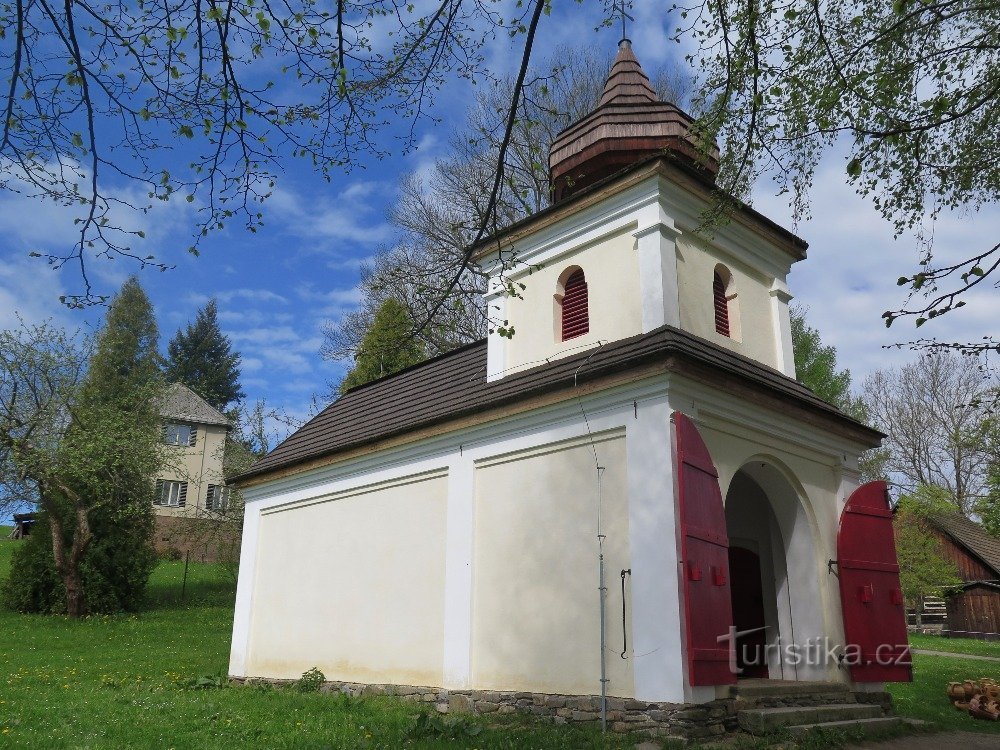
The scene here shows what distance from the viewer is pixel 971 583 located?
112ft

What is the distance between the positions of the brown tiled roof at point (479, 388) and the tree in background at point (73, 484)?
9.83m

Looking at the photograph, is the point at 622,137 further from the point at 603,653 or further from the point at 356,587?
the point at 356,587

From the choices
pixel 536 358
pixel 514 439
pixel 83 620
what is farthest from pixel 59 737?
pixel 83 620

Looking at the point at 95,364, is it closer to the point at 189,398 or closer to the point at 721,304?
the point at 189,398

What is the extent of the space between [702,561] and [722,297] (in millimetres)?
4619

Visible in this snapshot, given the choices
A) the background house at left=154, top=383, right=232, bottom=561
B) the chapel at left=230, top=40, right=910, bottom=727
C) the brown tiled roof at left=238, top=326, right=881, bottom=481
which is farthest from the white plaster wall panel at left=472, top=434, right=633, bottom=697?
the background house at left=154, top=383, right=232, bottom=561

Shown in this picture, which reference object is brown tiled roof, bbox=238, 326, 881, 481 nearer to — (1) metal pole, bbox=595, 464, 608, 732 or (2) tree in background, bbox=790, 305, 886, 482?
(1) metal pole, bbox=595, 464, 608, 732

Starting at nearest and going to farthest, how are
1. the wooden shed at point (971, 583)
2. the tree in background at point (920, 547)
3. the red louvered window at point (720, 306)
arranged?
the red louvered window at point (720, 306) < the tree in background at point (920, 547) < the wooden shed at point (971, 583)

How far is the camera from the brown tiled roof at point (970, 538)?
33.7 m

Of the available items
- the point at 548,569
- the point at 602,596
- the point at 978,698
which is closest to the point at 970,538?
the point at 978,698

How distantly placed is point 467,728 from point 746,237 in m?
7.95

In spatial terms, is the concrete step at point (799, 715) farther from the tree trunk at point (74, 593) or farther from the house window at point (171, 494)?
the house window at point (171, 494)

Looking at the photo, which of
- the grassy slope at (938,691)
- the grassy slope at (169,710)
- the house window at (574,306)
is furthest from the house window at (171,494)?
the house window at (574,306)

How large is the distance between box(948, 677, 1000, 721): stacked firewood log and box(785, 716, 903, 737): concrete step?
221 cm
